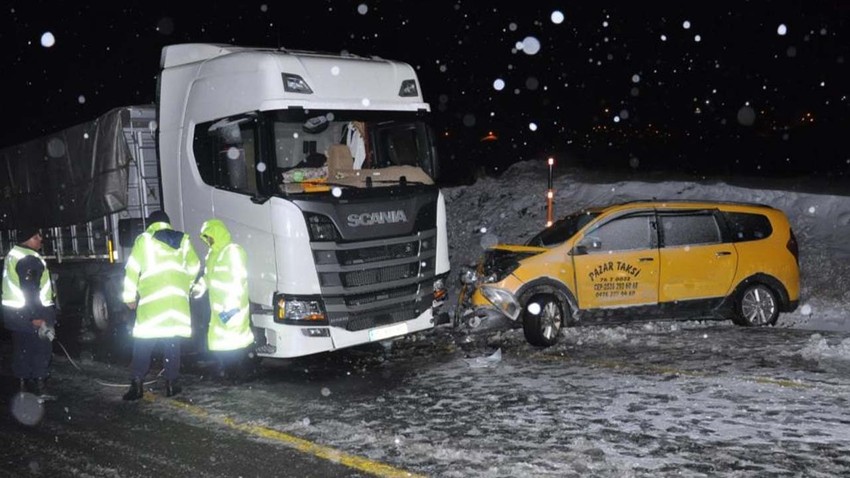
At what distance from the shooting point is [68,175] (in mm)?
11828

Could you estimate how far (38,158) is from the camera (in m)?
12.7

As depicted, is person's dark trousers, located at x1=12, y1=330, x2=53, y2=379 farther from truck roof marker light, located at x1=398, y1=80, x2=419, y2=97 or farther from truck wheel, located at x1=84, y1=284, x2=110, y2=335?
truck roof marker light, located at x1=398, y1=80, x2=419, y2=97

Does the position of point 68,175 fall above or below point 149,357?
above

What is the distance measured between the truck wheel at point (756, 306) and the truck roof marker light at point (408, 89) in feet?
16.3

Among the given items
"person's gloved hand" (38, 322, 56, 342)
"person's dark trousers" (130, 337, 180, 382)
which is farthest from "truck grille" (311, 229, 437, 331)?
"person's gloved hand" (38, 322, 56, 342)

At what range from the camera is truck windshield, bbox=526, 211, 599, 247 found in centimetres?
998

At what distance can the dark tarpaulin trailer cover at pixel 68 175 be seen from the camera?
1059 cm

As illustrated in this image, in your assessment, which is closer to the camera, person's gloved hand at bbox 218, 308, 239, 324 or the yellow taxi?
person's gloved hand at bbox 218, 308, 239, 324

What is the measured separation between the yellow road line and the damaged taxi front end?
3.70 metres

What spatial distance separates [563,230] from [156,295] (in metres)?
5.21

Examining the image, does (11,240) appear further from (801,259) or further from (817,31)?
(817,31)

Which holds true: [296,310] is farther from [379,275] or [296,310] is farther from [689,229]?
[689,229]

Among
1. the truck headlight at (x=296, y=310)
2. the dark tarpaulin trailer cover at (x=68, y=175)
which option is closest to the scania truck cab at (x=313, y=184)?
the truck headlight at (x=296, y=310)

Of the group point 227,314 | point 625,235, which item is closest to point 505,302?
point 625,235
